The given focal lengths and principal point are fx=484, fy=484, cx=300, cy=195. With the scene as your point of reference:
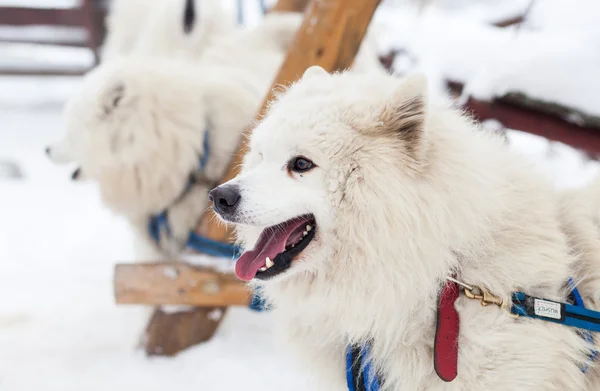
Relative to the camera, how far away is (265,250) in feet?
5.09

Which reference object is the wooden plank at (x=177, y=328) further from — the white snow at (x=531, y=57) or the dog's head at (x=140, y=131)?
the white snow at (x=531, y=57)

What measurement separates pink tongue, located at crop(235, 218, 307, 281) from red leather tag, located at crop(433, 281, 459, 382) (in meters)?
0.48

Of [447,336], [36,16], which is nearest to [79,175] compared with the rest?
[447,336]

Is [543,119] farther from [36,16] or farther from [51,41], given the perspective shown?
[51,41]

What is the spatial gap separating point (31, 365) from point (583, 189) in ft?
9.24

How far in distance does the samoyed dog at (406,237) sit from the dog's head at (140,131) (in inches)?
55.0

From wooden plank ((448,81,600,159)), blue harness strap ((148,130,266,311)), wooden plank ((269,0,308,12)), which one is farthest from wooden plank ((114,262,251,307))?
wooden plank ((269,0,308,12))

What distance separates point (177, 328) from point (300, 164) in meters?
1.70

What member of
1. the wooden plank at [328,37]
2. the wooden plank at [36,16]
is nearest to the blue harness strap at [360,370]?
the wooden plank at [328,37]

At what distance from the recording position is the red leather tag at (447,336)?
4.41ft

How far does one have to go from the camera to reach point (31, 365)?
266cm

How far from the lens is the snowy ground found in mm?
2627

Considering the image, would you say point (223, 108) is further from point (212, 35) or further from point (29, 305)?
point (212, 35)

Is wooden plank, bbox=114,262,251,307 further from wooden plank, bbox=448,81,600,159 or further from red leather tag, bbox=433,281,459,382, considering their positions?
wooden plank, bbox=448,81,600,159
